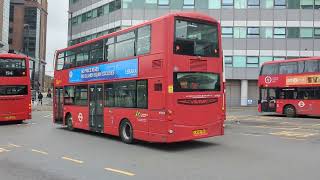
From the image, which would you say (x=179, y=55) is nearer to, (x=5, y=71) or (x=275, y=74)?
(x=5, y=71)

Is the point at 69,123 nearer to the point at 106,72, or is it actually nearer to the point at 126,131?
the point at 106,72

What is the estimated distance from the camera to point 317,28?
54.0 meters

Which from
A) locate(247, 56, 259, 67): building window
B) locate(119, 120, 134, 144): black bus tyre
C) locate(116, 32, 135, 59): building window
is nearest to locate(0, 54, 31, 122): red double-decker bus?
locate(116, 32, 135, 59): building window

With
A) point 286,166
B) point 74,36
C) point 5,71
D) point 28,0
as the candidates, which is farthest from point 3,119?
point 28,0

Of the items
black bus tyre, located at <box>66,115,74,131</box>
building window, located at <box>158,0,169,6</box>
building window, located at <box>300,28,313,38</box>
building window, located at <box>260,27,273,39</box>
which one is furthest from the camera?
building window, located at <box>158,0,169,6</box>

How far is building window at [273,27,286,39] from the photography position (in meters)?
54.4

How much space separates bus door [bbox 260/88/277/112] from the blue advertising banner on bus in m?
18.6

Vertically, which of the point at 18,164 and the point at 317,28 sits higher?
the point at 317,28

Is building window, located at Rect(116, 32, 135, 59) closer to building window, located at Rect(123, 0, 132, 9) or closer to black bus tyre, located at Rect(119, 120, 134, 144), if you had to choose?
black bus tyre, located at Rect(119, 120, 134, 144)

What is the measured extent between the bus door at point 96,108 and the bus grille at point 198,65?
193 inches

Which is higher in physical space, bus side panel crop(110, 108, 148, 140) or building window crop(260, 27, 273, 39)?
building window crop(260, 27, 273, 39)

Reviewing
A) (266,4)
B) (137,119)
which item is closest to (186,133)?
(137,119)

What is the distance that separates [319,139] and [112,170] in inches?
382

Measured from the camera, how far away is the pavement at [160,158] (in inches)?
393
